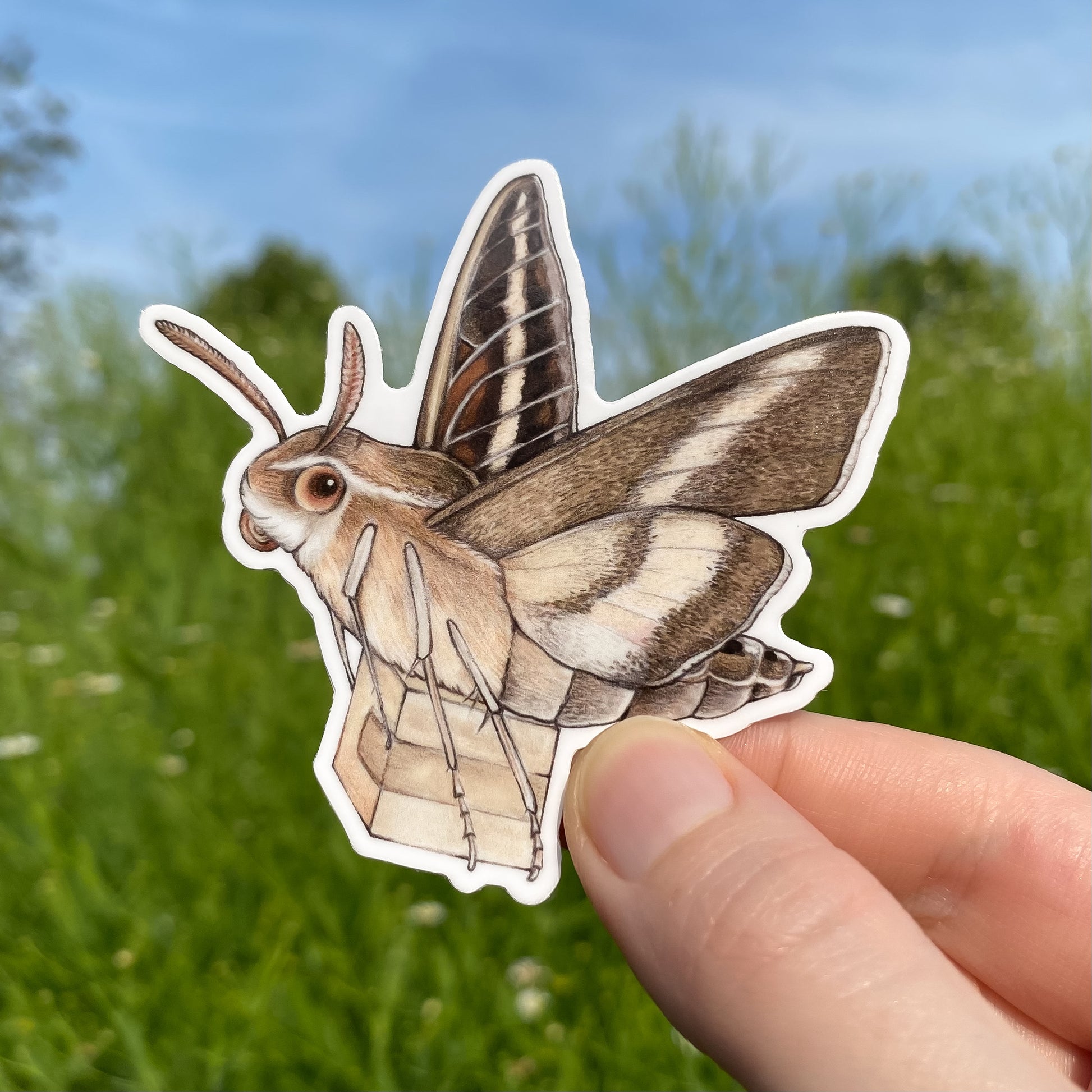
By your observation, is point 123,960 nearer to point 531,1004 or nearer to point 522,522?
point 531,1004

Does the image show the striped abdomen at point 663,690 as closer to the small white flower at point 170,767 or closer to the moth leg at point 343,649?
the moth leg at point 343,649

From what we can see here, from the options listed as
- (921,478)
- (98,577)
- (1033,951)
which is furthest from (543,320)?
(98,577)

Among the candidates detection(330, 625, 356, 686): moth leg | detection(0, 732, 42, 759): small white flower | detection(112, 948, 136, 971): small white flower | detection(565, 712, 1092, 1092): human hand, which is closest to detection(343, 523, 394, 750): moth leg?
detection(330, 625, 356, 686): moth leg

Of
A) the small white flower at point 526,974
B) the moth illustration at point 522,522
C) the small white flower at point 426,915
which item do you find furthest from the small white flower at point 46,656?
the moth illustration at point 522,522

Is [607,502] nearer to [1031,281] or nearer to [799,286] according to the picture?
[799,286]

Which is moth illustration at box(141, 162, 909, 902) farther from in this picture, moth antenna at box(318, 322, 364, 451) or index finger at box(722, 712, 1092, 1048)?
index finger at box(722, 712, 1092, 1048)
